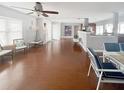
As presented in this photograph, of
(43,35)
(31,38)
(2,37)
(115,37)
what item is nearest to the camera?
(2,37)

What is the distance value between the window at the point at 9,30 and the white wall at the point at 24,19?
248mm

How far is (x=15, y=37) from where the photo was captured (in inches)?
329

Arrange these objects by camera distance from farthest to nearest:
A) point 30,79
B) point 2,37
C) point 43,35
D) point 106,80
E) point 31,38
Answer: point 43,35 < point 31,38 < point 2,37 < point 30,79 < point 106,80

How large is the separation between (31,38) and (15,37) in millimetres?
2439

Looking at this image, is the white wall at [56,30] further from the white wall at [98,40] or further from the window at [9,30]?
the white wall at [98,40]

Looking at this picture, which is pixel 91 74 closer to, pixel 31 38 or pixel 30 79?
pixel 30 79

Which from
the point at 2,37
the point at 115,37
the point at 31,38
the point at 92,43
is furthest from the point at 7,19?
the point at 115,37

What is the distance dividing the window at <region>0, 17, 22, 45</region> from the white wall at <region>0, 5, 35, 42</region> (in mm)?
248

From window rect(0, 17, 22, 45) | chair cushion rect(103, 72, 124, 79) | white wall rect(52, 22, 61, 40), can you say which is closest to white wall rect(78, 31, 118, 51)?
window rect(0, 17, 22, 45)

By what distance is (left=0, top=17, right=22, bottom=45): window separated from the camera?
6.94 m

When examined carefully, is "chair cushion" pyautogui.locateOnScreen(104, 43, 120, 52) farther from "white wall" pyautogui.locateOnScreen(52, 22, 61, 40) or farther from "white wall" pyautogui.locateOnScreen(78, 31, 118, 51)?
"white wall" pyautogui.locateOnScreen(52, 22, 61, 40)

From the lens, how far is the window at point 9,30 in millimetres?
6938

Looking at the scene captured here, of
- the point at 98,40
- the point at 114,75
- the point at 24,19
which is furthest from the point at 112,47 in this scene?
the point at 24,19

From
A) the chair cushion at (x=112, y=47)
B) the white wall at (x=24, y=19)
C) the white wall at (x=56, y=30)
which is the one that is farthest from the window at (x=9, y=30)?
the white wall at (x=56, y=30)
